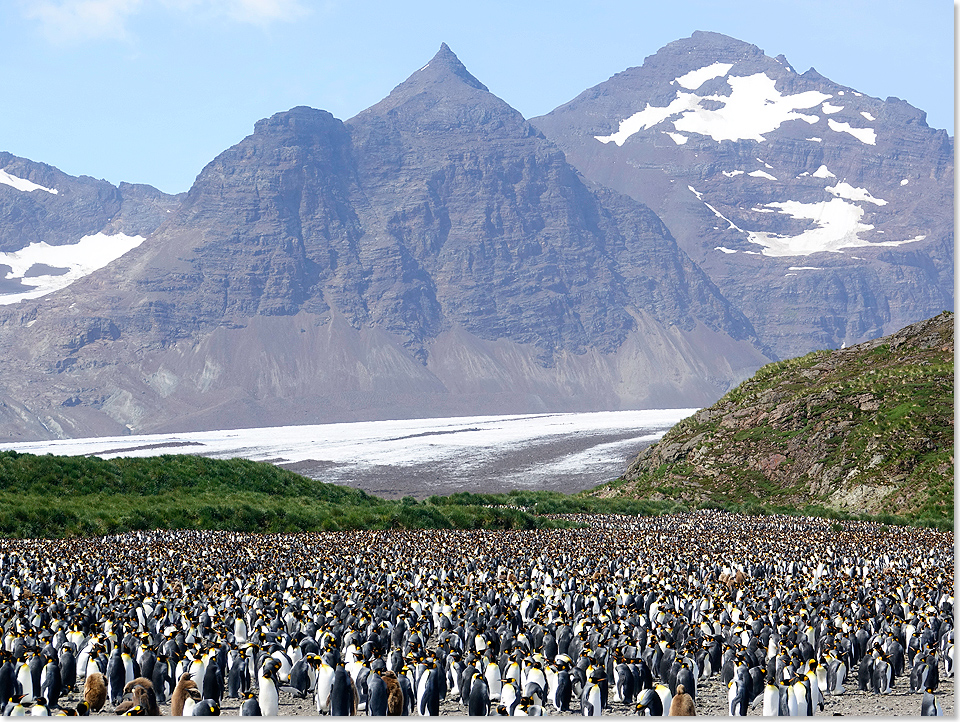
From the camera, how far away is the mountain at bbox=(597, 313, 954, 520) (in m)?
57.8

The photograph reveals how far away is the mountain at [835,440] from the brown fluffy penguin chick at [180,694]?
4394cm

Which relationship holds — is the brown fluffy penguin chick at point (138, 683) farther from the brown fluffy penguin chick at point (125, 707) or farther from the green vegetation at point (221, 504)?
the green vegetation at point (221, 504)

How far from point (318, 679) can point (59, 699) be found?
5.08m

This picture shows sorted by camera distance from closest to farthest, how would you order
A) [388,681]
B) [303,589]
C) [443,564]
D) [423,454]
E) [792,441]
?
[388,681] → [303,589] → [443,564] → [792,441] → [423,454]

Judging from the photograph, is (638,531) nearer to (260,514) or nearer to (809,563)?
(809,563)

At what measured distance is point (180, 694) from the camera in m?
17.8

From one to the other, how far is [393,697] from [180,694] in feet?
12.6

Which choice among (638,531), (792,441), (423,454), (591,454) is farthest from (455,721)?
(423,454)

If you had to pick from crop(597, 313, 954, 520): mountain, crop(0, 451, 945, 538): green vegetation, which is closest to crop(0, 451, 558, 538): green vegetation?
crop(0, 451, 945, 538): green vegetation

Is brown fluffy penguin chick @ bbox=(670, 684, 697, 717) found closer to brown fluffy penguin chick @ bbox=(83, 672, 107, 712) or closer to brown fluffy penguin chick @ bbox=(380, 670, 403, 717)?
brown fluffy penguin chick @ bbox=(380, 670, 403, 717)

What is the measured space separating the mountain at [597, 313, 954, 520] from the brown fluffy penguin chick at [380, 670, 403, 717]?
4166 cm

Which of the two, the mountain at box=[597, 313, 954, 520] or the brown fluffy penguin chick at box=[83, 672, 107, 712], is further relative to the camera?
the mountain at box=[597, 313, 954, 520]

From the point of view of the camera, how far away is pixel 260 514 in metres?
53.1

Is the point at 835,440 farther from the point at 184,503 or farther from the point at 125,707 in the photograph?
the point at 125,707
